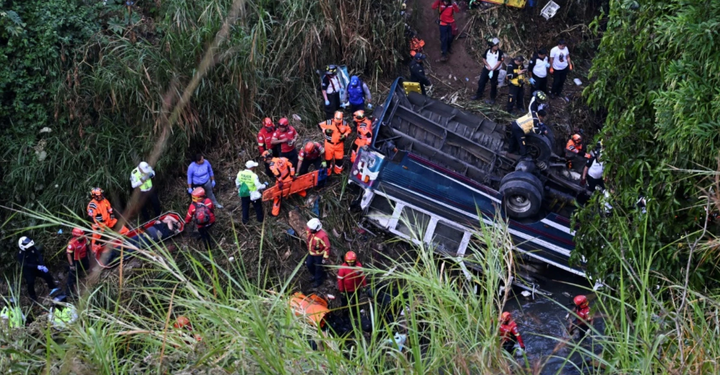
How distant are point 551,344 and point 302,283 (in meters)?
3.51

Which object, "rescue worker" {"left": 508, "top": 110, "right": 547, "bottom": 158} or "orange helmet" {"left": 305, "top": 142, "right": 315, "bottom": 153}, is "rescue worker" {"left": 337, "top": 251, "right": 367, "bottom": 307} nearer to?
"orange helmet" {"left": 305, "top": 142, "right": 315, "bottom": 153}

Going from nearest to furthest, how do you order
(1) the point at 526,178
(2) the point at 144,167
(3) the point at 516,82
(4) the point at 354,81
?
1. (1) the point at 526,178
2. (2) the point at 144,167
3. (4) the point at 354,81
4. (3) the point at 516,82

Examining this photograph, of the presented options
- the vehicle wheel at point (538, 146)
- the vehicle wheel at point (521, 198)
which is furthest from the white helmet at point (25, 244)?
the vehicle wheel at point (538, 146)

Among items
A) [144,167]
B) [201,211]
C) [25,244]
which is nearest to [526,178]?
[201,211]

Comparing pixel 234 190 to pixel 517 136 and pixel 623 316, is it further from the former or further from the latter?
pixel 623 316

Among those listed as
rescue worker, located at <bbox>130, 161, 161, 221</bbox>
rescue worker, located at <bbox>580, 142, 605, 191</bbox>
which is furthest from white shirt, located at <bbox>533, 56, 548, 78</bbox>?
rescue worker, located at <bbox>130, 161, 161, 221</bbox>

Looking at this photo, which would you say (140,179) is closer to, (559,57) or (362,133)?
(362,133)

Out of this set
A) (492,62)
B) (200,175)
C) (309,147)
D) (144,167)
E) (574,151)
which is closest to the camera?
(144,167)

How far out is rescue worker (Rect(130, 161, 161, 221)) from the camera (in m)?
10.8

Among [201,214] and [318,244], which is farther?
[201,214]

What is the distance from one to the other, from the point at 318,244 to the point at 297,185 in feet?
5.34

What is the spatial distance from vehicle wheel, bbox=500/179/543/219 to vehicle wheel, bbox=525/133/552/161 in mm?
961

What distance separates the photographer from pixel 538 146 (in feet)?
35.5

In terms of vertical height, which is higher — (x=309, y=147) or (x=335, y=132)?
(x=335, y=132)
